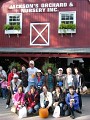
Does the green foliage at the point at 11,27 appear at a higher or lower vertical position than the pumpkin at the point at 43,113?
higher

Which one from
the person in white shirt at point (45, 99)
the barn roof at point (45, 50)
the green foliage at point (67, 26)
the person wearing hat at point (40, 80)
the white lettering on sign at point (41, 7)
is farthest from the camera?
the white lettering on sign at point (41, 7)

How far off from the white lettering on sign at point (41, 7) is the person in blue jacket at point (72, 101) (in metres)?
9.31

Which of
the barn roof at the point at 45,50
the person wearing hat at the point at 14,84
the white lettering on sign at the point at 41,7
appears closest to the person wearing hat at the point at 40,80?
the person wearing hat at the point at 14,84

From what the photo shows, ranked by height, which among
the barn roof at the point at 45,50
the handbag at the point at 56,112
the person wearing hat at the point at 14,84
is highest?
the barn roof at the point at 45,50

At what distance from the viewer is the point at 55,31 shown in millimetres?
19688

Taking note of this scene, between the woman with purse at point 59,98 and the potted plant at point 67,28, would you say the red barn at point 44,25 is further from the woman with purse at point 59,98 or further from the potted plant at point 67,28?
the woman with purse at point 59,98

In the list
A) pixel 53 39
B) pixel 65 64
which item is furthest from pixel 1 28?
pixel 65 64

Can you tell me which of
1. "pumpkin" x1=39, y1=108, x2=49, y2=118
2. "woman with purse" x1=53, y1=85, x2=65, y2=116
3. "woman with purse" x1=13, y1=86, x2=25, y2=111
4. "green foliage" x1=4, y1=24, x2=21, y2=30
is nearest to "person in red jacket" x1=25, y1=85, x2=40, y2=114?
"woman with purse" x1=13, y1=86, x2=25, y2=111

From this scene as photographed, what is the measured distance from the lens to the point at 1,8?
2045 cm

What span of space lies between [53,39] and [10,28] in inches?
108

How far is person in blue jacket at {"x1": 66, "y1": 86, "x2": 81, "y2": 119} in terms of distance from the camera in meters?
11.0

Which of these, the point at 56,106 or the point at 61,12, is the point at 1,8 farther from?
the point at 56,106

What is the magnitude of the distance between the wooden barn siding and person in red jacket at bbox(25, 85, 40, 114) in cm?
872

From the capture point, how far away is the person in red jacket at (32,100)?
11.2m
